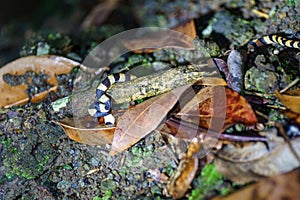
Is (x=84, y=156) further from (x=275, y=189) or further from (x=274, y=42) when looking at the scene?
(x=274, y=42)

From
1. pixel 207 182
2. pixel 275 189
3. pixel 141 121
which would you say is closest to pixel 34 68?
pixel 141 121

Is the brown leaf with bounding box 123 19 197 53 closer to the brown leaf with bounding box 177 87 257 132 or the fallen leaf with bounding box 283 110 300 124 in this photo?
the brown leaf with bounding box 177 87 257 132

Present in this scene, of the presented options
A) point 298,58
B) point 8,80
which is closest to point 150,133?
point 298,58

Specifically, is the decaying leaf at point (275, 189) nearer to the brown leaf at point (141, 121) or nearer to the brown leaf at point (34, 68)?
the brown leaf at point (141, 121)

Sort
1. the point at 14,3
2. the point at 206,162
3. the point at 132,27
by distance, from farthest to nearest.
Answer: the point at 14,3 < the point at 132,27 < the point at 206,162

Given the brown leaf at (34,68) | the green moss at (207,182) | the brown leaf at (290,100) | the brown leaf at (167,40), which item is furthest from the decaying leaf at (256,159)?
the brown leaf at (34,68)

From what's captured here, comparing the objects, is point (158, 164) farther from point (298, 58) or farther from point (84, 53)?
A: point (84, 53)
